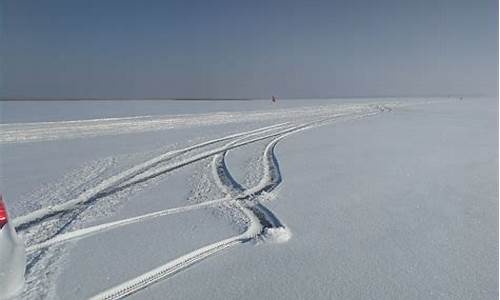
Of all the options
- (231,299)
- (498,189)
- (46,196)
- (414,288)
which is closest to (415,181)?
(498,189)

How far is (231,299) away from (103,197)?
3.12 m

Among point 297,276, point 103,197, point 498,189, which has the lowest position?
point 498,189

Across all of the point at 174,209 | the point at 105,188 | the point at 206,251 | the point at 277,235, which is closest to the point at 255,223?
the point at 277,235

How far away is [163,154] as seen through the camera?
330 inches

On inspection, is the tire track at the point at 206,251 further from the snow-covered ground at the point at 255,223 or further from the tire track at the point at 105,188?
the tire track at the point at 105,188

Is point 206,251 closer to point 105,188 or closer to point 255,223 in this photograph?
point 255,223

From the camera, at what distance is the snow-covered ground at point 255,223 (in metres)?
2.95

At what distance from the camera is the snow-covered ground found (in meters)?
2.95

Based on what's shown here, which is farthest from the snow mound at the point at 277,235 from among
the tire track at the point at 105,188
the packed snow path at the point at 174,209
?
the tire track at the point at 105,188

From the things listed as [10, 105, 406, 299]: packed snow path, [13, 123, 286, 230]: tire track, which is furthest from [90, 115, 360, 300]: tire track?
[13, 123, 286, 230]: tire track

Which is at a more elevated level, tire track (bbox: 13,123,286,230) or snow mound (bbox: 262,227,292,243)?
tire track (bbox: 13,123,286,230)

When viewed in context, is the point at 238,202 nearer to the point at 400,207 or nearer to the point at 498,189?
the point at 400,207

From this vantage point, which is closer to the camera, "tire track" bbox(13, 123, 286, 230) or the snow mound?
the snow mound

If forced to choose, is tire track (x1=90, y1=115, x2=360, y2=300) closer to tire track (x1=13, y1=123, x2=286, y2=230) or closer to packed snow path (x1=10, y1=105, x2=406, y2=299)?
packed snow path (x1=10, y1=105, x2=406, y2=299)
